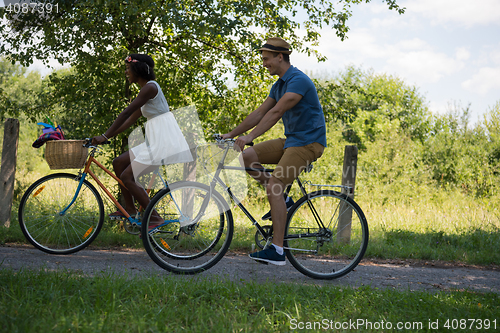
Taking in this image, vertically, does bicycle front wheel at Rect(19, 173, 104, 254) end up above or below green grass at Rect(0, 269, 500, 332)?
above

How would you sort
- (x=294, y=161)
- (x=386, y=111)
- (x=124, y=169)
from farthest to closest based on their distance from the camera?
(x=386, y=111), (x=124, y=169), (x=294, y=161)

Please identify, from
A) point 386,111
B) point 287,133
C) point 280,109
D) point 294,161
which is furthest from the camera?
point 386,111

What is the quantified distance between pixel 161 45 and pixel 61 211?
3688 millimetres

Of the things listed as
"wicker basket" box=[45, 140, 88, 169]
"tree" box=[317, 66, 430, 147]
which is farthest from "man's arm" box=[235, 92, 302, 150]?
"tree" box=[317, 66, 430, 147]

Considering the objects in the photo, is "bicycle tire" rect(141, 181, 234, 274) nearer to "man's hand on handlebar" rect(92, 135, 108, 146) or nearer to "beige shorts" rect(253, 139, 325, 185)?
"beige shorts" rect(253, 139, 325, 185)

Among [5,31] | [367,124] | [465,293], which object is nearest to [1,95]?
[5,31]

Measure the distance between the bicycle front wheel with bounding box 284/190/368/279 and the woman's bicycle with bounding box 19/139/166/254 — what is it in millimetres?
2093

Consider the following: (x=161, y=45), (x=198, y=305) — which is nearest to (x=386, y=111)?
(x=161, y=45)

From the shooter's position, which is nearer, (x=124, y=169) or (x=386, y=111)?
(x=124, y=169)

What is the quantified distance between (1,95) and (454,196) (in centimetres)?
1354

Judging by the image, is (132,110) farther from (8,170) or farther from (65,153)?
(8,170)

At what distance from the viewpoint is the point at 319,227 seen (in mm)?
4164

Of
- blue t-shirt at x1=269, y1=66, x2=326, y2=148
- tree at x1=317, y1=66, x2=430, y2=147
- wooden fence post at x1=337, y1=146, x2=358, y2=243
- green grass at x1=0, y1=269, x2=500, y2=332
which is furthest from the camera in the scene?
tree at x1=317, y1=66, x2=430, y2=147

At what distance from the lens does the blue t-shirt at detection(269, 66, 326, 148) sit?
12.5 ft
